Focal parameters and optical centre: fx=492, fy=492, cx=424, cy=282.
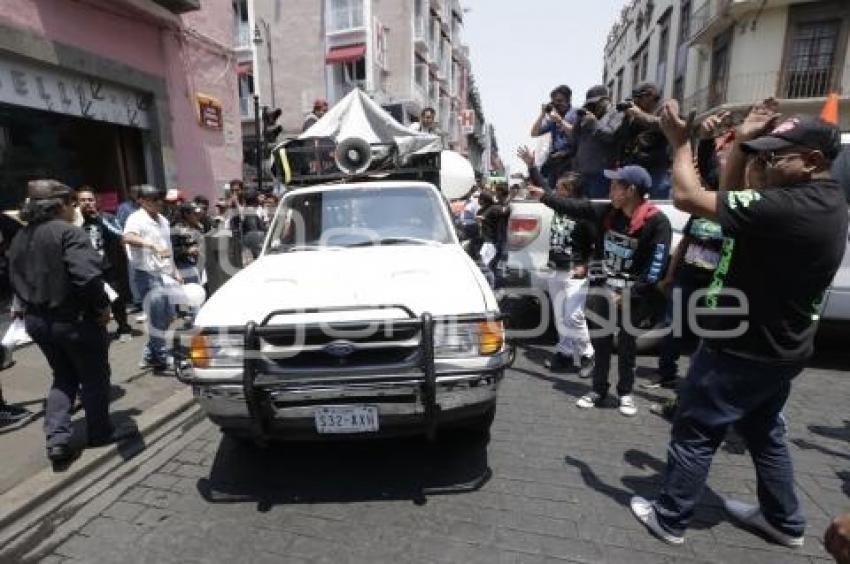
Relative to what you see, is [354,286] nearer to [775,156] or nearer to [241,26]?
[775,156]

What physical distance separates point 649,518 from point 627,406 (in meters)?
1.39

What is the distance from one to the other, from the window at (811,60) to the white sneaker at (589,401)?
1963 cm

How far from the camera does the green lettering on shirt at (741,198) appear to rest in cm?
196

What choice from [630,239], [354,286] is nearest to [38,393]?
[354,286]

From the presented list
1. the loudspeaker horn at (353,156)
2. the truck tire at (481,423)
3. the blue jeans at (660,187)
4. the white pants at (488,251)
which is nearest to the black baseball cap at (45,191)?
the truck tire at (481,423)

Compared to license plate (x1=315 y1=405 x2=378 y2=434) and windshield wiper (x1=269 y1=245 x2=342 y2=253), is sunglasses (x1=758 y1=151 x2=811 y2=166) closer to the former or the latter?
license plate (x1=315 y1=405 x2=378 y2=434)

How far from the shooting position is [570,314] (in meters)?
4.64

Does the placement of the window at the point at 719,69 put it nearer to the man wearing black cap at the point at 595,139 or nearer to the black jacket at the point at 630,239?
the man wearing black cap at the point at 595,139

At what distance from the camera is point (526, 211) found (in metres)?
5.24

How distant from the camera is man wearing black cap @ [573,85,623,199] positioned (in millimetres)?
5582

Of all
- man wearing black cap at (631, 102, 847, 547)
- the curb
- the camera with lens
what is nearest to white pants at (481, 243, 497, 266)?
the camera with lens

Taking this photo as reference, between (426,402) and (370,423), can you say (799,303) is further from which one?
(370,423)

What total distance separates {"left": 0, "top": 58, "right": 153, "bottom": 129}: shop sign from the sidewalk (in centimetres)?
283

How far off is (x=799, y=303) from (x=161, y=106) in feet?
29.6
